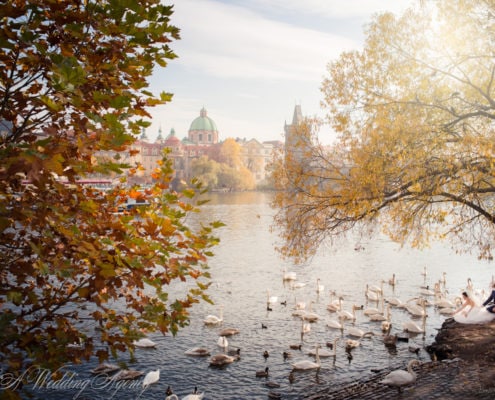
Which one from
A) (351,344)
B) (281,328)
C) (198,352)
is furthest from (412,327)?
(198,352)

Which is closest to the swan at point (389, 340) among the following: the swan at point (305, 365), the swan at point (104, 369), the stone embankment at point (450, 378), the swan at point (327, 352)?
the stone embankment at point (450, 378)

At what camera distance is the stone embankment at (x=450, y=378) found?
1245 centimetres

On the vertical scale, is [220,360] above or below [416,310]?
below

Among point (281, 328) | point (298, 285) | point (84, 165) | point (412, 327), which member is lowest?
point (281, 328)

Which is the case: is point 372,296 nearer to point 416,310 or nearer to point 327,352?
point 416,310

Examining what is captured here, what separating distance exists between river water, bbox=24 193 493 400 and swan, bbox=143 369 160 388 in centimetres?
19

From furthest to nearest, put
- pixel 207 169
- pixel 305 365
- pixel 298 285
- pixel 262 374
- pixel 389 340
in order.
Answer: pixel 207 169, pixel 298 285, pixel 389 340, pixel 305 365, pixel 262 374

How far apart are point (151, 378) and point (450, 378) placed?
31.7 ft

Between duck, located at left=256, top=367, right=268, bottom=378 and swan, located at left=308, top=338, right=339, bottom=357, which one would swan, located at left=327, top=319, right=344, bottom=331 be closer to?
swan, located at left=308, top=338, right=339, bottom=357

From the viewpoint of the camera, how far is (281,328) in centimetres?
2069

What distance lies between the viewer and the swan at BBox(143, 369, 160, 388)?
47.5 ft

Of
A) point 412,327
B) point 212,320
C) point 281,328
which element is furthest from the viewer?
point 212,320

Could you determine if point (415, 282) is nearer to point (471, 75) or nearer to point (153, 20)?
point (471, 75)

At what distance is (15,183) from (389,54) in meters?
11.7
